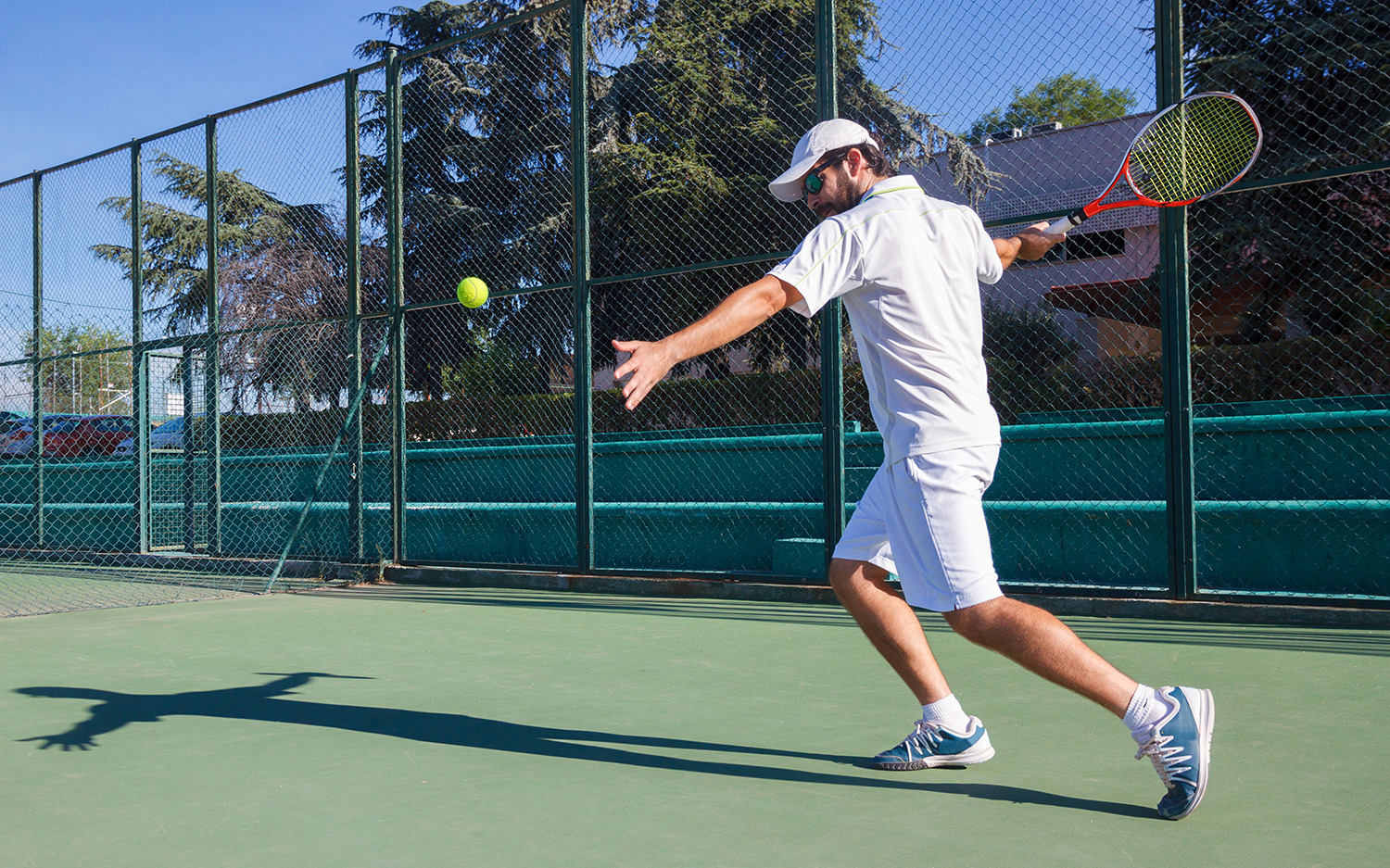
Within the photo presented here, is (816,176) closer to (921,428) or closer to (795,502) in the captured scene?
(921,428)

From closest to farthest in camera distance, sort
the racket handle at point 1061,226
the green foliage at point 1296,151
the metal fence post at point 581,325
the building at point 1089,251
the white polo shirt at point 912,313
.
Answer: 1. the white polo shirt at point 912,313
2. the racket handle at point 1061,226
3. the metal fence post at point 581,325
4. the building at point 1089,251
5. the green foliage at point 1296,151

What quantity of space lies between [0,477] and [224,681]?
34.0ft

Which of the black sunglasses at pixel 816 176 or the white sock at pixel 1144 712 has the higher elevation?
the black sunglasses at pixel 816 176

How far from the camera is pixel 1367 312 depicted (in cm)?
1273

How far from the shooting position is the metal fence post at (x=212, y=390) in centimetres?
980

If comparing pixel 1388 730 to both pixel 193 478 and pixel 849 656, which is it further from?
pixel 193 478

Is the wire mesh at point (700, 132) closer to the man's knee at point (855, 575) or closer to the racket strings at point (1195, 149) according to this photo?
the racket strings at point (1195, 149)

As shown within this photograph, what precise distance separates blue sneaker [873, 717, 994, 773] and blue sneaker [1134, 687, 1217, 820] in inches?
20.5

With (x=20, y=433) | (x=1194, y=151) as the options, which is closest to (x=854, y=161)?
(x=1194, y=151)

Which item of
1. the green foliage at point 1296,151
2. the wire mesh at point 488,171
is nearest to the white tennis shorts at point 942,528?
the green foliage at point 1296,151

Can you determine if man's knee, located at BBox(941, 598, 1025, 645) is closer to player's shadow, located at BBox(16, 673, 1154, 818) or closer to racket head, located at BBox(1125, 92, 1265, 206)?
player's shadow, located at BBox(16, 673, 1154, 818)

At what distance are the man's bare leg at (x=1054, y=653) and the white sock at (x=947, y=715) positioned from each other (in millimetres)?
400

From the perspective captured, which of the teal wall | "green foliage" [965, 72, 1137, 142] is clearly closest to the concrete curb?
the teal wall

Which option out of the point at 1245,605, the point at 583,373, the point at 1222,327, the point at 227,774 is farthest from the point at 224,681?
the point at 1222,327
